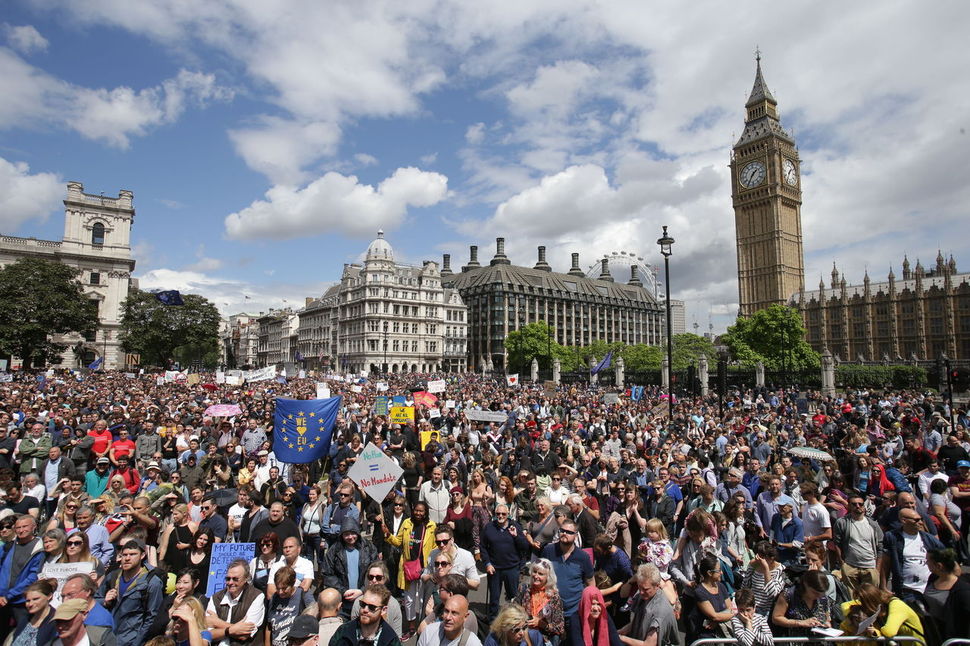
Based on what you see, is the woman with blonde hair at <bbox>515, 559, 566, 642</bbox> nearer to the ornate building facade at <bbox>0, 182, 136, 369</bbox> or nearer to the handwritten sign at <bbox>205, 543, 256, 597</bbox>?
the handwritten sign at <bbox>205, 543, 256, 597</bbox>

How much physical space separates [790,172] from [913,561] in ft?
392

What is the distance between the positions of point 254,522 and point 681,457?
783 cm

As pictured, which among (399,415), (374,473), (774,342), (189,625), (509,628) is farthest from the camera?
(774,342)

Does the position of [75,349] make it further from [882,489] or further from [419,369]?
[882,489]

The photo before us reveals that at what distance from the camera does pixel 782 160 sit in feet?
344

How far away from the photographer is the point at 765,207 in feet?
353

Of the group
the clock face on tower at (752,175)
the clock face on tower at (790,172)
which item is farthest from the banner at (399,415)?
the clock face on tower at (790,172)

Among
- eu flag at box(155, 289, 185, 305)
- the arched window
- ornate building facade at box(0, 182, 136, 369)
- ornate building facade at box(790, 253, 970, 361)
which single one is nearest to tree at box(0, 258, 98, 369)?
eu flag at box(155, 289, 185, 305)

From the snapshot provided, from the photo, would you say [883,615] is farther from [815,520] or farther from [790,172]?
[790,172]

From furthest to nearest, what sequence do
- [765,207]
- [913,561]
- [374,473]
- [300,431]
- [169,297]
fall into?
[765,207]
[169,297]
[300,431]
[374,473]
[913,561]

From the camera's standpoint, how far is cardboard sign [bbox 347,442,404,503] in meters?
8.10

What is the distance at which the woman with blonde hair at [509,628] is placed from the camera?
4203mm

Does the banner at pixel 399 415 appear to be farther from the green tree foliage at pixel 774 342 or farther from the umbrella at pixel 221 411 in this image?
the green tree foliage at pixel 774 342

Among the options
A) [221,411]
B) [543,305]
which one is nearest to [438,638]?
[221,411]
